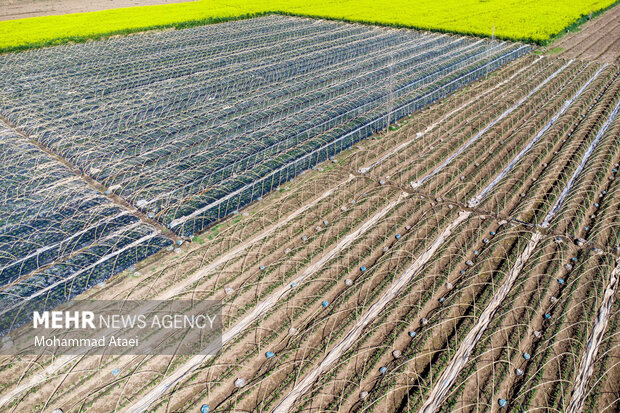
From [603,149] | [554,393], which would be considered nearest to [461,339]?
[554,393]

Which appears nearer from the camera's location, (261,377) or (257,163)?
(261,377)

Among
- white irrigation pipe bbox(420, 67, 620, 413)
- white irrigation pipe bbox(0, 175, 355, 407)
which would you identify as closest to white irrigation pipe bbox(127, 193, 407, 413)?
white irrigation pipe bbox(0, 175, 355, 407)

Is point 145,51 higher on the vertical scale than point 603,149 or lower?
higher

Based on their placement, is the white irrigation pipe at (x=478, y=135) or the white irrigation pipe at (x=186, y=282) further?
the white irrigation pipe at (x=478, y=135)

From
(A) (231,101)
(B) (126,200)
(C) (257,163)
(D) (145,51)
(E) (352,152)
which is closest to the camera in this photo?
(B) (126,200)

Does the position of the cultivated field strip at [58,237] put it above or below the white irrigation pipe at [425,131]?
below

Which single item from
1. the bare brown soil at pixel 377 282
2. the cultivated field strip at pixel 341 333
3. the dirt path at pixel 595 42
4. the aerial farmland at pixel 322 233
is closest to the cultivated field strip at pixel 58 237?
the aerial farmland at pixel 322 233

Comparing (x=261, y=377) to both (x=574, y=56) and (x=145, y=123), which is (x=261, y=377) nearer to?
(x=145, y=123)

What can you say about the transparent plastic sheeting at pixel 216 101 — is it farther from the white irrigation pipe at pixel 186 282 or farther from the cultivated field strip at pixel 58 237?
the white irrigation pipe at pixel 186 282
